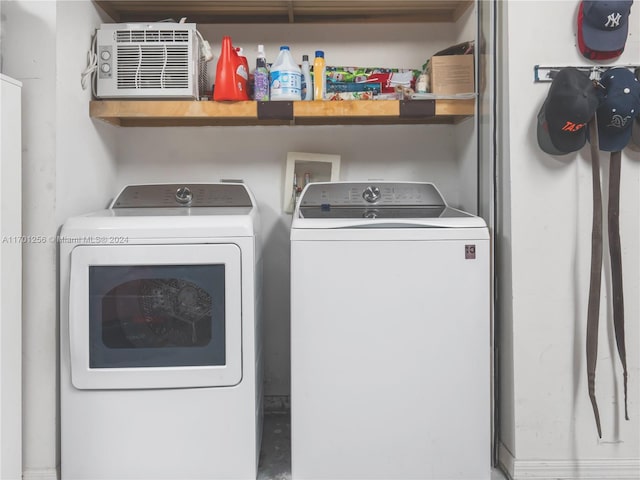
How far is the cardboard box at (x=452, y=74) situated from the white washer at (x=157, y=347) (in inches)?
42.3

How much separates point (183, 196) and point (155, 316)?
26.9 inches

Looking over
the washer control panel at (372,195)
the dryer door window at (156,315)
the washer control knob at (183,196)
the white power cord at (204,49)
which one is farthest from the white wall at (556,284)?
the washer control knob at (183,196)

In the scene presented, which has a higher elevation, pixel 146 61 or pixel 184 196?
pixel 146 61

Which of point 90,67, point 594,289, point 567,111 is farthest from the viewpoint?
point 90,67

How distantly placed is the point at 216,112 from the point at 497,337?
1.49 m

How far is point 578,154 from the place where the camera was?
1.87m

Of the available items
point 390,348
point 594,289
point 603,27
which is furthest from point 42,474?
point 603,27

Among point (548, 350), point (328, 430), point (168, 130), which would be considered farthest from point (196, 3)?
point (548, 350)

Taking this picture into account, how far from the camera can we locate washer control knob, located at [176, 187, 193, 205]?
2320 millimetres

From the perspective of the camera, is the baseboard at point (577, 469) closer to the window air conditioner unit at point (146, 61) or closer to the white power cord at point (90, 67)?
the window air conditioner unit at point (146, 61)

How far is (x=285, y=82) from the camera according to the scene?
2.15m

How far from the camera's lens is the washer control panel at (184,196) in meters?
2.31

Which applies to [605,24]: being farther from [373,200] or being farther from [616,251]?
[373,200]

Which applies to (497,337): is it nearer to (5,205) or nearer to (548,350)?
(548,350)
